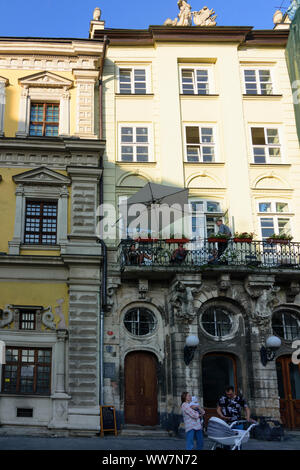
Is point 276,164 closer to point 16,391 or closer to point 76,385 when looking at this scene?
point 76,385

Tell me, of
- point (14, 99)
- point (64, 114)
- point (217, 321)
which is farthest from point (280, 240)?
point (14, 99)

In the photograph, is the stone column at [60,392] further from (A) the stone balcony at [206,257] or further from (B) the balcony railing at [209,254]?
(B) the balcony railing at [209,254]

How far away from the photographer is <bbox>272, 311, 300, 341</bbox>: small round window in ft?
66.9

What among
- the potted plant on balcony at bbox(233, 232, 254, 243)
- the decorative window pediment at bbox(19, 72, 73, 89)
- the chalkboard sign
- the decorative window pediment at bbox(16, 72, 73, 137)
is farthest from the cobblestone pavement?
the decorative window pediment at bbox(19, 72, 73, 89)

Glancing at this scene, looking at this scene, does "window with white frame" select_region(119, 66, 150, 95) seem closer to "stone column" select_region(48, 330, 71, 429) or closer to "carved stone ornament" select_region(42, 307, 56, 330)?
"carved stone ornament" select_region(42, 307, 56, 330)

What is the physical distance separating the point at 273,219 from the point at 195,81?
7265 mm

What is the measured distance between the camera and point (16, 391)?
18312mm

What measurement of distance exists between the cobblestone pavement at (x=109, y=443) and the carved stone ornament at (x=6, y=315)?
3.96m

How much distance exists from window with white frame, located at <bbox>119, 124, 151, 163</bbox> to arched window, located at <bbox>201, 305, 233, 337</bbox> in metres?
6.76

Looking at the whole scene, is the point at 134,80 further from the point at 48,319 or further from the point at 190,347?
the point at 190,347

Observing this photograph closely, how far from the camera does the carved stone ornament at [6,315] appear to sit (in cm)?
1880

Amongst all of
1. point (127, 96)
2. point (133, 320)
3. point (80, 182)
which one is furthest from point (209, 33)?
point (133, 320)

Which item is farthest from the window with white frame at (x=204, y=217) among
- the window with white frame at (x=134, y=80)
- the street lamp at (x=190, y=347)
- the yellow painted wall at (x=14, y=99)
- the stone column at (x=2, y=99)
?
the stone column at (x=2, y=99)

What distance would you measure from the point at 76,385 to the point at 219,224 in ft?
25.8
